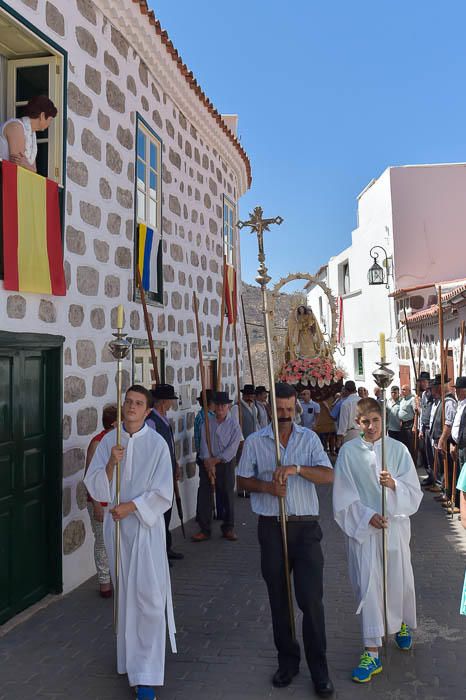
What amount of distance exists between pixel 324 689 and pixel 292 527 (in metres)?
A: 0.87

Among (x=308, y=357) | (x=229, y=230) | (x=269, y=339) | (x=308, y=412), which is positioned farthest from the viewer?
(x=308, y=357)

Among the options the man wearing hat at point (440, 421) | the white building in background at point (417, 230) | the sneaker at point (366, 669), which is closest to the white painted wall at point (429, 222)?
the white building in background at point (417, 230)

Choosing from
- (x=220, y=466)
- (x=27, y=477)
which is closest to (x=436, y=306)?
(x=220, y=466)

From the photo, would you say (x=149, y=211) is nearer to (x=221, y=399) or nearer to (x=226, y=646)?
(x=221, y=399)

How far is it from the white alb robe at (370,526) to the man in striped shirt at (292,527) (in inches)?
10.1

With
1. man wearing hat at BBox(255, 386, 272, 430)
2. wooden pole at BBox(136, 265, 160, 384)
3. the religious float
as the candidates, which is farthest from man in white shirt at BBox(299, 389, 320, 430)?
wooden pole at BBox(136, 265, 160, 384)

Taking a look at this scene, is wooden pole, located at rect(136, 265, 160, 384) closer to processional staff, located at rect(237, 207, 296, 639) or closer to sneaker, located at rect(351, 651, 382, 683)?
processional staff, located at rect(237, 207, 296, 639)

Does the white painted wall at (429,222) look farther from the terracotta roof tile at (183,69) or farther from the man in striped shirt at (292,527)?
the man in striped shirt at (292,527)

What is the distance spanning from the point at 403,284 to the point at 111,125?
44.1 feet

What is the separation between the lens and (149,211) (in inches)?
296

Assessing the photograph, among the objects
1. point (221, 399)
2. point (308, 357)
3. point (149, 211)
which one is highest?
point (149, 211)

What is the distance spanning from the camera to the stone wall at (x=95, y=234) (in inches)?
211

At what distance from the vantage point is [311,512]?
3.74 m

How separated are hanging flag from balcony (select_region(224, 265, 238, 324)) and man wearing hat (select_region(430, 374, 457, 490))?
11.3ft
